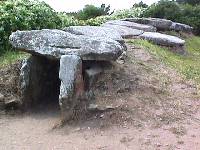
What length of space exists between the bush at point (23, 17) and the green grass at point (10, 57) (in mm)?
324

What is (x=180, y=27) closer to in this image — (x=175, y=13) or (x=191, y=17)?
(x=175, y=13)

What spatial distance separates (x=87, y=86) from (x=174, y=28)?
8.09 metres

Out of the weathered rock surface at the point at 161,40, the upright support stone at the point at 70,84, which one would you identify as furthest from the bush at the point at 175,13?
the upright support stone at the point at 70,84

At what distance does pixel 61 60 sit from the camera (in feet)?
29.5

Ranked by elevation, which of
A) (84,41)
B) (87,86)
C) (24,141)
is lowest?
(24,141)

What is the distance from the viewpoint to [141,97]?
925cm

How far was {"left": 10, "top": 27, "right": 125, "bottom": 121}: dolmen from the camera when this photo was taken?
8.87 metres

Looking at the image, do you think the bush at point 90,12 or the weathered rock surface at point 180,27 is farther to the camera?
the bush at point 90,12

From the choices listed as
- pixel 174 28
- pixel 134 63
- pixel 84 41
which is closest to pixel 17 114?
pixel 84 41

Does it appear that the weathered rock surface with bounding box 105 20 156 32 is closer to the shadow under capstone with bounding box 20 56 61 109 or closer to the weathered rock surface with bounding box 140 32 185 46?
the weathered rock surface with bounding box 140 32 185 46

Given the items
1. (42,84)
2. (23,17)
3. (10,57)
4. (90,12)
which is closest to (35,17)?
(23,17)

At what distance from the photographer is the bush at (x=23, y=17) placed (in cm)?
1226

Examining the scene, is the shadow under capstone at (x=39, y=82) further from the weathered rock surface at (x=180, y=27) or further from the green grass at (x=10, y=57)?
the weathered rock surface at (x=180, y=27)

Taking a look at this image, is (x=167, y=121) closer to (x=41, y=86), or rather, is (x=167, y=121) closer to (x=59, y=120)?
(x=59, y=120)
